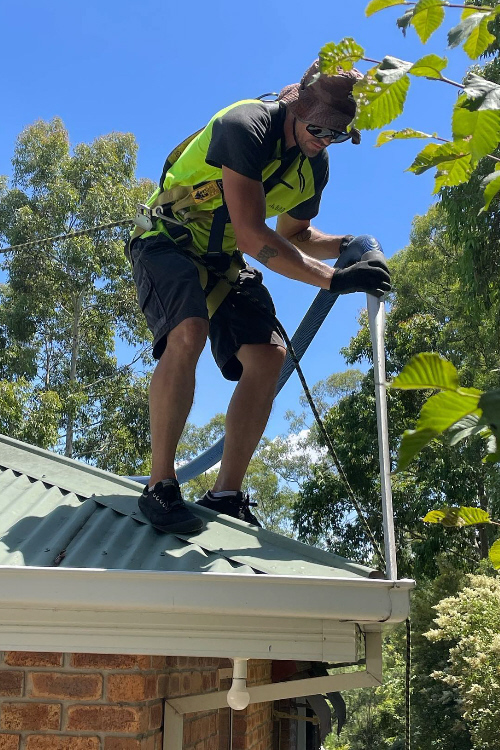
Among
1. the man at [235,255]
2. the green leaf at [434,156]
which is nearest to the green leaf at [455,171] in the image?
the green leaf at [434,156]

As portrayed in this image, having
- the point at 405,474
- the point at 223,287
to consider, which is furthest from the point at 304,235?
the point at 405,474

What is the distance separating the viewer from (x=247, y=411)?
3.38m

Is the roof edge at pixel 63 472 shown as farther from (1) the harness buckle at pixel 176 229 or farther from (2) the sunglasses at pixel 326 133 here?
(2) the sunglasses at pixel 326 133

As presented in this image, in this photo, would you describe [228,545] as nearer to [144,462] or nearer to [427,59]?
[427,59]

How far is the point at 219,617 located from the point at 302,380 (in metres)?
1.17

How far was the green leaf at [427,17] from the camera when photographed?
1.21m

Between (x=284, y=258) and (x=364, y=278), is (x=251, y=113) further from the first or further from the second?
(x=364, y=278)

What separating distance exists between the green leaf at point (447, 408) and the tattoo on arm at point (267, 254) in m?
1.79

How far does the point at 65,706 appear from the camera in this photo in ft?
8.00

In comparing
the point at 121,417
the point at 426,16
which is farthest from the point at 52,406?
the point at 426,16

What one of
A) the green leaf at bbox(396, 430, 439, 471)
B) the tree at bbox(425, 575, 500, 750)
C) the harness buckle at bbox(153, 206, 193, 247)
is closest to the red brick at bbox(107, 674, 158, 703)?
the harness buckle at bbox(153, 206, 193, 247)

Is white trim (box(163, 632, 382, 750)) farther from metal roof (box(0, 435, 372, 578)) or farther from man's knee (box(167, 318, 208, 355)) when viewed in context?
man's knee (box(167, 318, 208, 355))

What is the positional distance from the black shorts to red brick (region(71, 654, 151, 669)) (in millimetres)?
1107

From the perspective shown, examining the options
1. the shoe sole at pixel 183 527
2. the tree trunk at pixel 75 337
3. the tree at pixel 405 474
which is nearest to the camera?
the shoe sole at pixel 183 527
